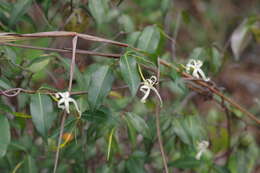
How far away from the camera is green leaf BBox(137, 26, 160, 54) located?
1.11 metres

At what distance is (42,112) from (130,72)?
7.8 inches

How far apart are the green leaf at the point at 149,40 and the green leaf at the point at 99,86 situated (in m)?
0.24

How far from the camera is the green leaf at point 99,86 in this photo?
0.86 meters

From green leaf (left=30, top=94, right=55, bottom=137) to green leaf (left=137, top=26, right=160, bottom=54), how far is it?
0.35m

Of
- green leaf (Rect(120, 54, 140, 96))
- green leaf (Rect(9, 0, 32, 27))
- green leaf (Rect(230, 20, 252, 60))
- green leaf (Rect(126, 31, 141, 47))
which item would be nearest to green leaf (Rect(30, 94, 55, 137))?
green leaf (Rect(120, 54, 140, 96))

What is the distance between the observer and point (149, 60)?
0.94 m

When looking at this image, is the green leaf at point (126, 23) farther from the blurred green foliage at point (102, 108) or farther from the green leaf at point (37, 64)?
the green leaf at point (37, 64)

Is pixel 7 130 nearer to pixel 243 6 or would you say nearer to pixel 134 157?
pixel 134 157

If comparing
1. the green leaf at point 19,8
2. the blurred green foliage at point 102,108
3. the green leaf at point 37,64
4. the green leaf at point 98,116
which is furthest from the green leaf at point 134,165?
the green leaf at point 19,8

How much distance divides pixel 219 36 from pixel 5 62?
227cm

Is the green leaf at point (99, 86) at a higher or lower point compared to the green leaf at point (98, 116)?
higher

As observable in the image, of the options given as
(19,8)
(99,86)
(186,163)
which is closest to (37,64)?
(19,8)

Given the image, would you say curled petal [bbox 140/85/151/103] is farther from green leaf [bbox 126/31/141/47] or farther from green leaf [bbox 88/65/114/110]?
green leaf [bbox 126/31/141/47]

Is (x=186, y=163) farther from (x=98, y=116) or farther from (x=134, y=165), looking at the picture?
(x=98, y=116)
